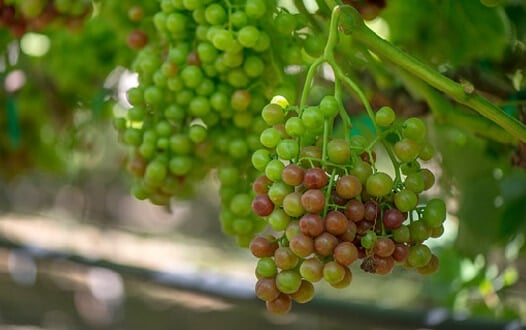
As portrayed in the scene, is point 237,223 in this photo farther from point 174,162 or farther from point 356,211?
point 356,211

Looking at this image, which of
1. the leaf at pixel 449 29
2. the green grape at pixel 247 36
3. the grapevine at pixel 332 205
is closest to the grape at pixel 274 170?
the grapevine at pixel 332 205

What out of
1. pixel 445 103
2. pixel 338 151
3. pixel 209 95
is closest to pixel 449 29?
pixel 445 103

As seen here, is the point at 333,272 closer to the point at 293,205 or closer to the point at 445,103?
the point at 293,205

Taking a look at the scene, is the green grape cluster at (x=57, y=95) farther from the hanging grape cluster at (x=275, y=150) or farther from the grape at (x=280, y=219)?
the grape at (x=280, y=219)

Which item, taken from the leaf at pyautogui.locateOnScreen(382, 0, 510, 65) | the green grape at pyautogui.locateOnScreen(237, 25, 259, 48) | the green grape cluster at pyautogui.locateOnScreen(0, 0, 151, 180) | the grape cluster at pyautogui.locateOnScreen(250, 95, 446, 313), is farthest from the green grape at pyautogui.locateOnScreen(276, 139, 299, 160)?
the green grape cluster at pyautogui.locateOnScreen(0, 0, 151, 180)

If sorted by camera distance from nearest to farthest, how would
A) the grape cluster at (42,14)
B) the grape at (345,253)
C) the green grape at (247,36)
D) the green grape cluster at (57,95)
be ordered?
the grape at (345,253), the green grape at (247,36), the grape cluster at (42,14), the green grape cluster at (57,95)

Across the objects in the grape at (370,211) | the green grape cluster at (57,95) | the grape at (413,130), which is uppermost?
the grape at (413,130)

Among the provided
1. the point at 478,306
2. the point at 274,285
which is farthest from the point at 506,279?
the point at 274,285
